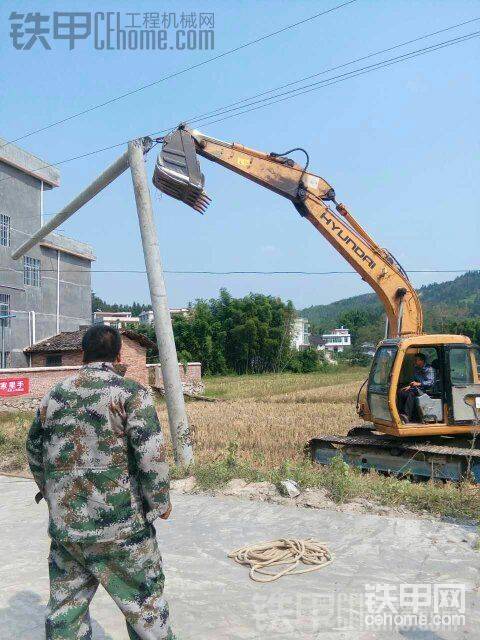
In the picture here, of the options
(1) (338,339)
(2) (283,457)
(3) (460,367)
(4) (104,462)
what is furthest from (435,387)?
(1) (338,339)

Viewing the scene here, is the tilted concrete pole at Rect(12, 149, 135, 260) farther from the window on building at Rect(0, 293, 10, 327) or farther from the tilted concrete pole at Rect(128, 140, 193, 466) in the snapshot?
the window on building at Rect(0, 293, 10, 327)

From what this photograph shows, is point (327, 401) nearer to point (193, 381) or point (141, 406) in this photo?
point (193, 381)

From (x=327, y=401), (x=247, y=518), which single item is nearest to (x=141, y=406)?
(x=247, y=518)

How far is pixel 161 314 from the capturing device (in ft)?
31.3

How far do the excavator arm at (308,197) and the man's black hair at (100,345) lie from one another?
22.7 feet

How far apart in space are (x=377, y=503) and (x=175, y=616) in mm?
3183

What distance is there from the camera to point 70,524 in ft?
10.9

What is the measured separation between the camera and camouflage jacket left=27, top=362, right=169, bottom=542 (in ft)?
10.9

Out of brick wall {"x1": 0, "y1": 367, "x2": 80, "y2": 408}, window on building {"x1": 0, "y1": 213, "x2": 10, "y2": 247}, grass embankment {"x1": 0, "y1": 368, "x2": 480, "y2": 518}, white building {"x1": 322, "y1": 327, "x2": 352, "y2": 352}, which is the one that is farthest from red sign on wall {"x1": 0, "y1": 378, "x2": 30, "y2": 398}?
white building {"x1": 322, "y1": 327, "x2": 352, "y2": 352}

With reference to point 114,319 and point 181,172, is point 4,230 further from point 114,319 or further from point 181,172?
point 114,319

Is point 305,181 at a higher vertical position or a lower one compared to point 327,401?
higher

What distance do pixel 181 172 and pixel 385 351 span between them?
4.34 m

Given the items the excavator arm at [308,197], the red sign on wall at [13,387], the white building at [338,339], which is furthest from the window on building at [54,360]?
the white building at [338,339]

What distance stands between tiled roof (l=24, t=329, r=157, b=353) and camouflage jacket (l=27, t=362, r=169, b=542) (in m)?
24.8
